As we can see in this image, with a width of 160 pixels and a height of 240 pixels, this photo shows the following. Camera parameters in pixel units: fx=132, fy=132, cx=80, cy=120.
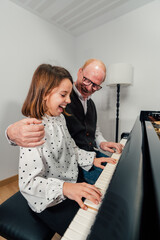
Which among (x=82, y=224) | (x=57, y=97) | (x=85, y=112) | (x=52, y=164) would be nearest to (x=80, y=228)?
(x=82, y=224)

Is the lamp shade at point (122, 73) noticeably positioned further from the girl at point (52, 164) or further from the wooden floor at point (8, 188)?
the wooden floor at point (8, 188)

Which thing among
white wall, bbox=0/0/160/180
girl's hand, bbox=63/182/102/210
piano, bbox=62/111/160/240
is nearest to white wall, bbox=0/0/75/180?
white wall, bbox=0/0/160/180

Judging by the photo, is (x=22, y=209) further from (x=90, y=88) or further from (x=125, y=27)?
(x=125, y=27)

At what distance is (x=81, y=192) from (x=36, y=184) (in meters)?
0.20

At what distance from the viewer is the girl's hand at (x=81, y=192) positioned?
50 cm

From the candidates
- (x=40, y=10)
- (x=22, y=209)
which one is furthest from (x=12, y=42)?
(x=22, y=209)

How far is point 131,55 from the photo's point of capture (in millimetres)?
2264

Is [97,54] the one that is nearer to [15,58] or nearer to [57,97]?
[15,58]

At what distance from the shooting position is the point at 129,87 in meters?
2.33

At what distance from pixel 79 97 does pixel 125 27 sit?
1853mm

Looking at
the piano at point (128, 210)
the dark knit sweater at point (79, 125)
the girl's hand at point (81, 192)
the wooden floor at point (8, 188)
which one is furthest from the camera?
the wooden floor at point (8, 188)

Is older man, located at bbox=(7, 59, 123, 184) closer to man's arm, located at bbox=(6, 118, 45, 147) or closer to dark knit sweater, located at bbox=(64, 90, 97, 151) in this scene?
dark knit sweater, located at bbox=(64, 90, 97, 151)

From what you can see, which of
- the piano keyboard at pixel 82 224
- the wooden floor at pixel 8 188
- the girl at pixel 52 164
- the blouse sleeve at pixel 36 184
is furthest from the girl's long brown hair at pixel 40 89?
the wooden floor at pixel 8 188

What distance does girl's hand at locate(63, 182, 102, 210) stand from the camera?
0.50 meters
